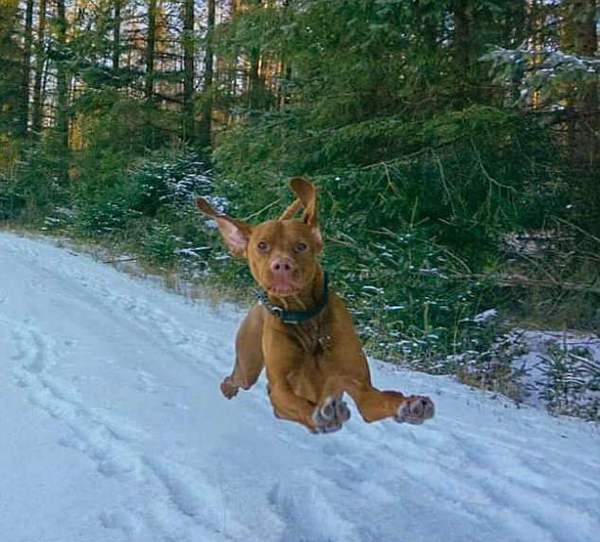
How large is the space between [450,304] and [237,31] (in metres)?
5.15

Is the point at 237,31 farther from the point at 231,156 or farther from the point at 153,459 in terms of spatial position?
the point at 153,459

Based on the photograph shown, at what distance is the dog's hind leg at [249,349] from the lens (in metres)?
2.27

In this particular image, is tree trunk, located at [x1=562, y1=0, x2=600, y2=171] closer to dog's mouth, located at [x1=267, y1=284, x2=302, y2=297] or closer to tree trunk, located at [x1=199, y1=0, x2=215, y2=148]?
dog's mouth, located at [x1=267, y1=284, x2=302, y2=297]

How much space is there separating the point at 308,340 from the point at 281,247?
341mm

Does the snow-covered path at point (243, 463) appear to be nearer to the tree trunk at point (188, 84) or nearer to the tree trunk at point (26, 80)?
the tree trunk at point (188, 84)

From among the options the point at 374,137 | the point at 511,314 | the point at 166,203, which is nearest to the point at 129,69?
the point at 166,203

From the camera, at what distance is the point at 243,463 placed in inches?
165

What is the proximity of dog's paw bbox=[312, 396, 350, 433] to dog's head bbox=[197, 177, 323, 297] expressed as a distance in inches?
12.7

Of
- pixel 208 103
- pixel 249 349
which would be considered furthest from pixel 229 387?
pixel 208 103

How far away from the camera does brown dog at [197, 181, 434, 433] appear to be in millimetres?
1848

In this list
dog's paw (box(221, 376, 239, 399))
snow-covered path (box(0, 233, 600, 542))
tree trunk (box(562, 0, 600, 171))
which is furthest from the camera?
tree trunk (box(562, 0, 600, 171))

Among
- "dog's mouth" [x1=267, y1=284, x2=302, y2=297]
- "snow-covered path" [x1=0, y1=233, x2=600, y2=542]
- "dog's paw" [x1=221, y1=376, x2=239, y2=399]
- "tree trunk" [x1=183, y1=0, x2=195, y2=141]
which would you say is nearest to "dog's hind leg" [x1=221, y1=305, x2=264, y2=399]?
"dog's paw" [x1=221, y1=376, x2=239, y2=399]

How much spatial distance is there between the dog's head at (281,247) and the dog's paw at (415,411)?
430mm

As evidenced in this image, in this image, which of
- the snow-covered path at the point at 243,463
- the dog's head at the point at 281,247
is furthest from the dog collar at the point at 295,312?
the snow-covered path at the point at 243,463
